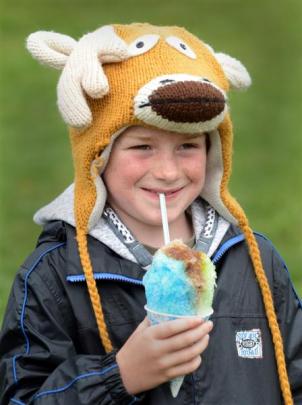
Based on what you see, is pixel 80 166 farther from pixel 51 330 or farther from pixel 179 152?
pixel 51 330

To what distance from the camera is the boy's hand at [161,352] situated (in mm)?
1980

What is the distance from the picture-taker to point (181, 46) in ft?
7.96

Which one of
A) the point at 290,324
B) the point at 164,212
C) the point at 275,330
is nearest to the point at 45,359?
the point at 164,212

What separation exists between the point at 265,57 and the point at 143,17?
1.10m

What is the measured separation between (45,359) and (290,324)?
770 mm

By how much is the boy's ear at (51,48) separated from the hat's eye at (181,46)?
0.94ft

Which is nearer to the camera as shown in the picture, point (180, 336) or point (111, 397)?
point (180, 336)

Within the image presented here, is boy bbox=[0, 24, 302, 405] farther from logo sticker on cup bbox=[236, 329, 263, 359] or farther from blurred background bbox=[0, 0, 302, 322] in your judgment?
blurred background bbox=[0, 0, 302, 322]

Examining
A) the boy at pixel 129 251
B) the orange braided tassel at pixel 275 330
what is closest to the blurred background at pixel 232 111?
the boy at pixel 129 251

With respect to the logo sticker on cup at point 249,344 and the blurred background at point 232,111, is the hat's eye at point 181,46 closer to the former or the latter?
the logo sticker on cup at point 249,344

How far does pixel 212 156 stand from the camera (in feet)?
8.36

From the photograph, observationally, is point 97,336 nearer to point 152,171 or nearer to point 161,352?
point 161,352

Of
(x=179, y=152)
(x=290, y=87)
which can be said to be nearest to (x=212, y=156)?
(x=179, y=152)

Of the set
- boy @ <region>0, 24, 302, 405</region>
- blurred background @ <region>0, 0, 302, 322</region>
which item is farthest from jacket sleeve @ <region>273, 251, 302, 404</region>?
blurred background @ <region>0, 0, 302, 322</region>
